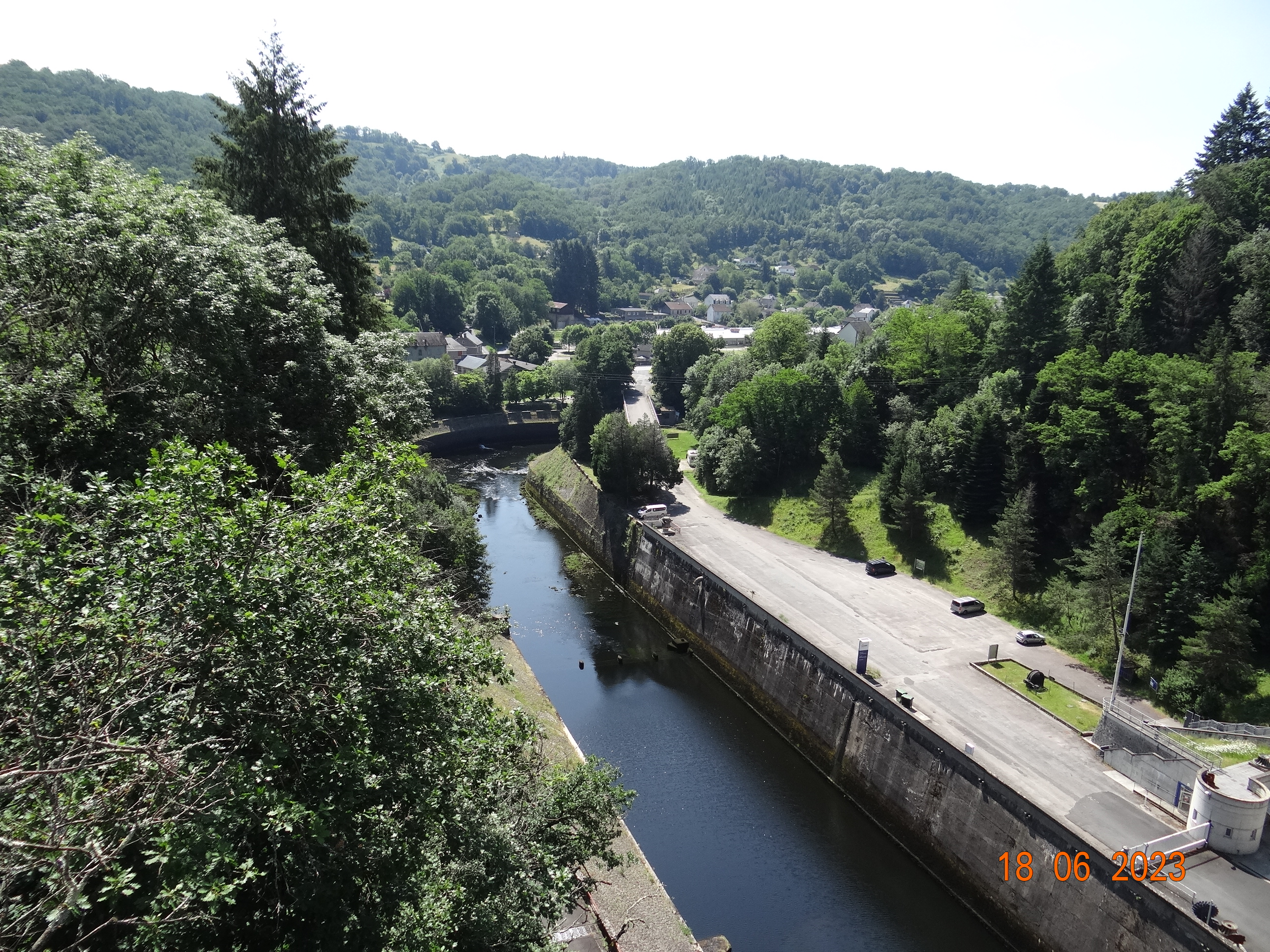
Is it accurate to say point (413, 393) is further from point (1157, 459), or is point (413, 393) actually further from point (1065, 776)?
point (1157, 459)

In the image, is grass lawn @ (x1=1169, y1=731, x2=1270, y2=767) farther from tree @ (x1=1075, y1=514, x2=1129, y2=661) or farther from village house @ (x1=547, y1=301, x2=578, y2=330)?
village house @ (x1=547, y1=301, x2=578, y2=330)

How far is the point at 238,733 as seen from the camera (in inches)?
340

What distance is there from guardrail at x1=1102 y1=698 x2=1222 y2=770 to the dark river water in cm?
725

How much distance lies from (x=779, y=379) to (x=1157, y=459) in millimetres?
23818

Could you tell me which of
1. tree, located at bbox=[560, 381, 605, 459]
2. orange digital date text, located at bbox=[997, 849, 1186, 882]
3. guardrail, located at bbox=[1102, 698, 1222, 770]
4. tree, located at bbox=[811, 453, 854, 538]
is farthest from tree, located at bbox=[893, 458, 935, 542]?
tree, located at bbox=[560, 381, 605, 459]

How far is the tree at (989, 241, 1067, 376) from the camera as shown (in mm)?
39406

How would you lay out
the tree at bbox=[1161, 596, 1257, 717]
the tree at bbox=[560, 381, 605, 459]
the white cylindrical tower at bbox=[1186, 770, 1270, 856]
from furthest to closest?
the tree at bbox=[560, 381, 605, 459] < the tree at bbox=[1161, 596, 1257, 717] < the white cylindrical tower at bbox=[1186, 770, 1270, 856]

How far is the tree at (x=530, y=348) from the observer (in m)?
95.1

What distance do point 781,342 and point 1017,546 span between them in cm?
3332

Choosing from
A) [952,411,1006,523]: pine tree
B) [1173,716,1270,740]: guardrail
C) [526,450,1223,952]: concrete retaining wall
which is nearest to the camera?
[526,450,1223,952]: concrete retaining wall

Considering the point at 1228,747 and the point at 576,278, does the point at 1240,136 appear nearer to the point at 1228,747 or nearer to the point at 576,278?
the point at 1228,747

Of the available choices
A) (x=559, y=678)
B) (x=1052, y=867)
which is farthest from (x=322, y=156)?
(x=1052, y=867)

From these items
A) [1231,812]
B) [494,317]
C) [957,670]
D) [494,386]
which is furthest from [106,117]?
[1231,812]

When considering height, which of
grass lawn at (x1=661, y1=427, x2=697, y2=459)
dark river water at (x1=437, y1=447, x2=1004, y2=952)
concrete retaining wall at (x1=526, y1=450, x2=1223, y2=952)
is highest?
grass lawn at (x1=661, y1=427, x2=697, y2=459)
